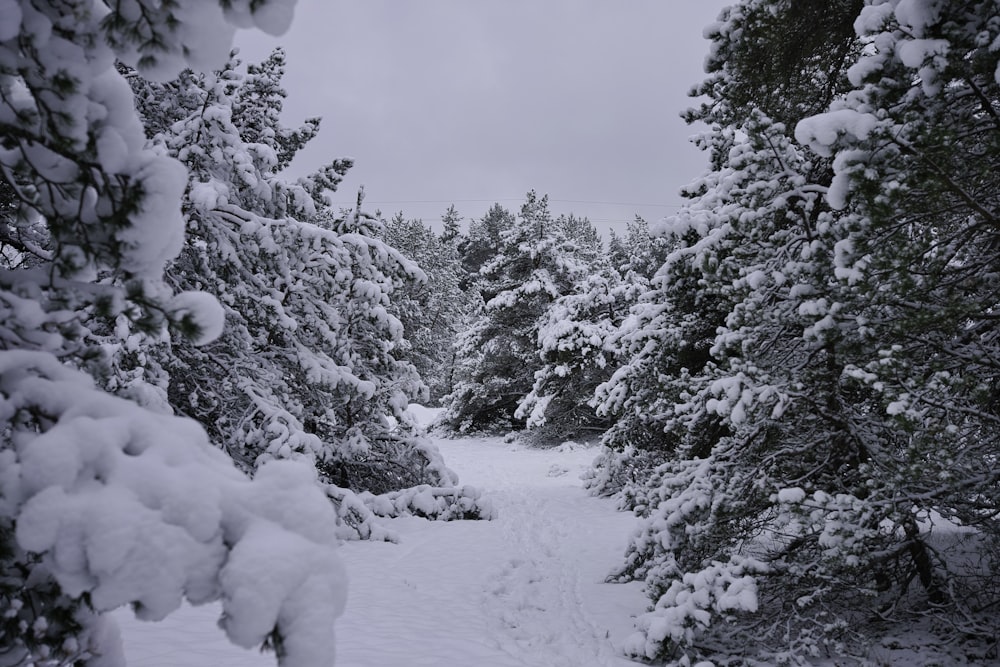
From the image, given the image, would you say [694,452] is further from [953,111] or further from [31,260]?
[31,260]

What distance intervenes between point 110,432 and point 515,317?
21843 millimetres

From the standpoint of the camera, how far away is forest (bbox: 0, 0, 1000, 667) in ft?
4.94

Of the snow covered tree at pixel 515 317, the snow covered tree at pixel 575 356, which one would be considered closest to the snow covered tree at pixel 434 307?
the snow covered tree at pixel 515 317

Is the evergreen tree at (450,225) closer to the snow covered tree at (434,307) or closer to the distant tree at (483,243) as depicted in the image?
the distant tree at (483,243)

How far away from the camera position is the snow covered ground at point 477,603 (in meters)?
4.77

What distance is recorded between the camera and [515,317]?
2328cm

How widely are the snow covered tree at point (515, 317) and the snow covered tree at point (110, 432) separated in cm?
2022

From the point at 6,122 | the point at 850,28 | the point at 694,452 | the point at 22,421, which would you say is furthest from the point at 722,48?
the point at 22,421

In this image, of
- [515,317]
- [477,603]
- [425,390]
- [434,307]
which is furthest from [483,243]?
[477,603]

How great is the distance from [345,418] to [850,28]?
1023cm

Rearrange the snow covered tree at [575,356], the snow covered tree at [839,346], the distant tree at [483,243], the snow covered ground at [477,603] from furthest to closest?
1. the distant tree at [483,243]
2. the snow covered tree at [575,356]
3. the snow covered ground at [477,603]
4. the snow covered tree at [839,346]

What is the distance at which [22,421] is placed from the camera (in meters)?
1.57

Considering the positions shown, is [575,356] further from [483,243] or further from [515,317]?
[483,243]

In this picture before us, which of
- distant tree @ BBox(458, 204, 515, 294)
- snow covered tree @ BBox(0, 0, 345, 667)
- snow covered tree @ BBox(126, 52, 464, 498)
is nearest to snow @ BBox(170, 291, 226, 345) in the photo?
snow covered tree @ BBox(0, 0, 345, 667)
